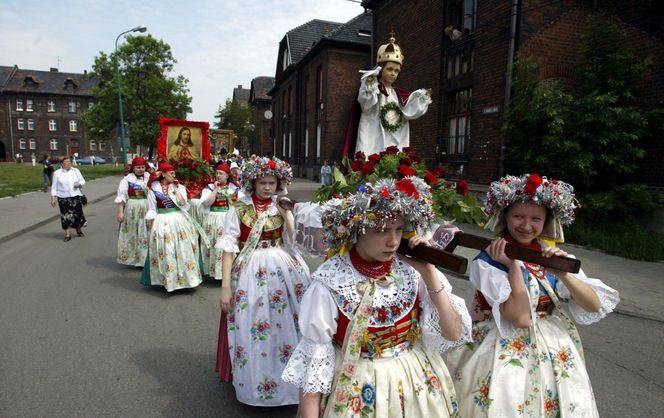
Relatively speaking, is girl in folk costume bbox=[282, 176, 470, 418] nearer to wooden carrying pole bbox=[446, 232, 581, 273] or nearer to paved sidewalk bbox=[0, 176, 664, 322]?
wooden carrying pole bbox=[446, 232, 581, 273]

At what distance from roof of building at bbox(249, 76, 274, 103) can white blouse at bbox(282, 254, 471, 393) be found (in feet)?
189

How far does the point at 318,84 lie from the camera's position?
3039 cm

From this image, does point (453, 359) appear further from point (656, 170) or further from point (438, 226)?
point (656, 170)

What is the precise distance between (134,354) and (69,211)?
327 inches

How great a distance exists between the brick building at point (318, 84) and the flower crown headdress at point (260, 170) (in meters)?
18.9

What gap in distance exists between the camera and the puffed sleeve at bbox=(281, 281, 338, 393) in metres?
1.98

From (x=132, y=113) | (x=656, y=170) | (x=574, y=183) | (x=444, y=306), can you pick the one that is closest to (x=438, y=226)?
(x=444, y=306)

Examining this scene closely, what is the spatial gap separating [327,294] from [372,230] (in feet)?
1.24

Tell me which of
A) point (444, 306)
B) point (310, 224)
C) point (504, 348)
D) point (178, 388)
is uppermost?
point (310, 224)

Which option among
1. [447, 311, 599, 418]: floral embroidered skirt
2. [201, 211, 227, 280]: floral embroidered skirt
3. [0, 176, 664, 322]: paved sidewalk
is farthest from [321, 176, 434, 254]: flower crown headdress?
[201, 211, 227, 280]: floral embroidered skirt

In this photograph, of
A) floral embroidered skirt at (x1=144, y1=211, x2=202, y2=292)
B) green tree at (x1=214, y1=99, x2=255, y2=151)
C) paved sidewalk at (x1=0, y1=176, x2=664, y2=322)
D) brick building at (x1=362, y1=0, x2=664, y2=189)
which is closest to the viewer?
paved sidewalk at (x1=0, y1=176, x2=664, y2=322)

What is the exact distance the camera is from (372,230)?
2043 millimetres

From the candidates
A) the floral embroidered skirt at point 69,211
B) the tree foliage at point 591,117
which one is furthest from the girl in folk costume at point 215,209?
the tree foliage at point 591,117

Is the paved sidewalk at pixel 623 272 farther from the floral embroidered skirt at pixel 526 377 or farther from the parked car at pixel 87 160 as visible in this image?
the parked car at pixel 87 160
